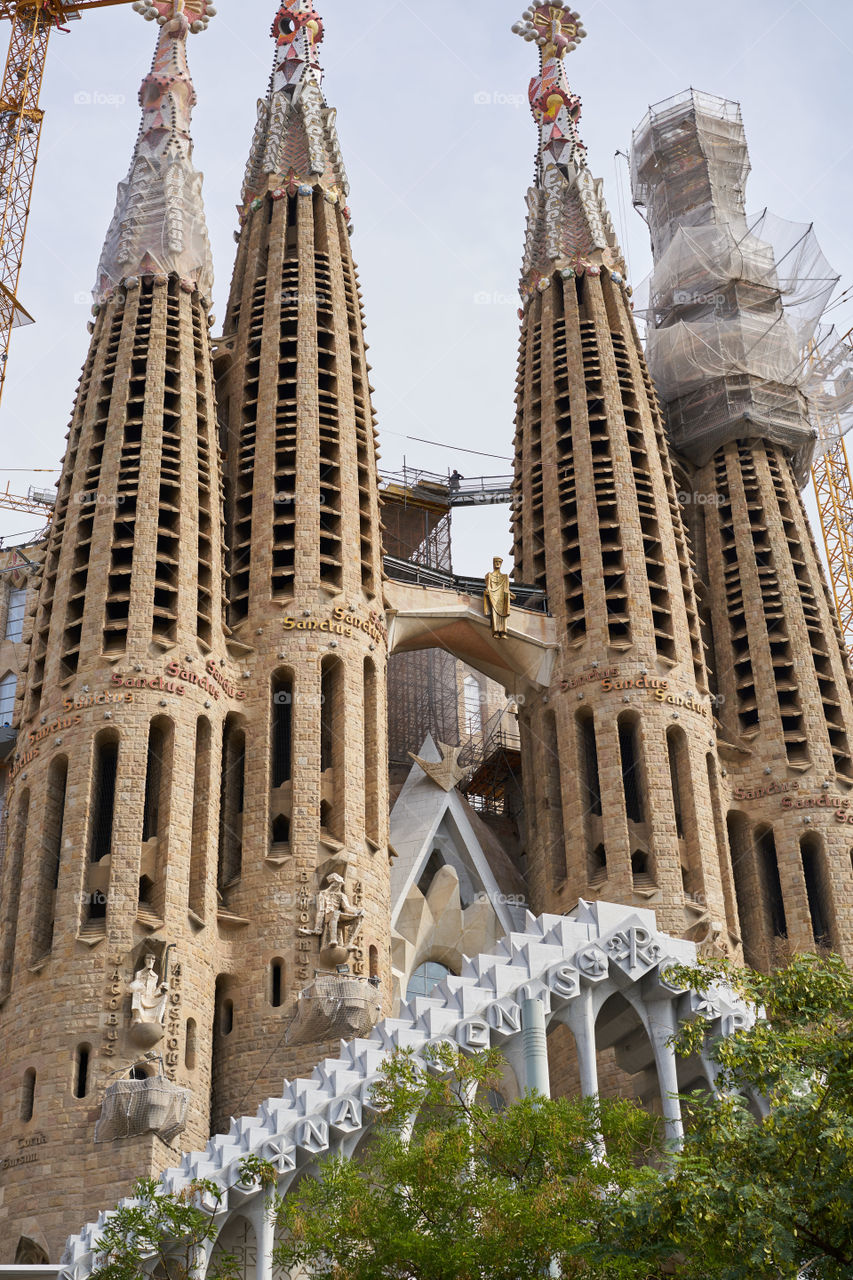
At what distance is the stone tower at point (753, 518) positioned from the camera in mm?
44781

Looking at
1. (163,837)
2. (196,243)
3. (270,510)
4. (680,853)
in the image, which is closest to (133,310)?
(196,243)

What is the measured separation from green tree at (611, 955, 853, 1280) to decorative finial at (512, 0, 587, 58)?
45791mm

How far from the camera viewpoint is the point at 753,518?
50.7 meters

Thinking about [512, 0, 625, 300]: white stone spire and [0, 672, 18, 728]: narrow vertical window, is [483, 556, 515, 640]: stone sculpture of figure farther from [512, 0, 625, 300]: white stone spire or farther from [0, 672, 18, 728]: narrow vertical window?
[0, 672, 18, 728]: narrow vertical window

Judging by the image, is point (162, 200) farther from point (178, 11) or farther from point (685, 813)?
point (685, 813)

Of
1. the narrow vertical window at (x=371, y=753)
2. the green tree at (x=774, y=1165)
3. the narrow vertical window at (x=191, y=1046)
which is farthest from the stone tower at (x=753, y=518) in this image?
the green tree at (x=774, y=1165)

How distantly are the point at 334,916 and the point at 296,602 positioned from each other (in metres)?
7.90

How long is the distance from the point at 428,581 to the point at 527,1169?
27873 mm

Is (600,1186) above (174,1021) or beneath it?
beneath

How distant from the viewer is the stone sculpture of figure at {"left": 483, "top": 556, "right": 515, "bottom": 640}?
45719mm

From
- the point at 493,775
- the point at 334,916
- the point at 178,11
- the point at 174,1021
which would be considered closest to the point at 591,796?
the point at 493,775

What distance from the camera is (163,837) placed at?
3609 centimetres

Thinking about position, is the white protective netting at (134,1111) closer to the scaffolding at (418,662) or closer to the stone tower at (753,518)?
the stone tower at (753,518)

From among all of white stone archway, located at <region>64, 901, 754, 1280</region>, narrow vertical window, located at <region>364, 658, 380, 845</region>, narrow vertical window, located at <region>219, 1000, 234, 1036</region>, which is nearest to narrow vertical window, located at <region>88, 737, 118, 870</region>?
narrow vertical window, located at <region>219, 1000, 234, 1036</region>
